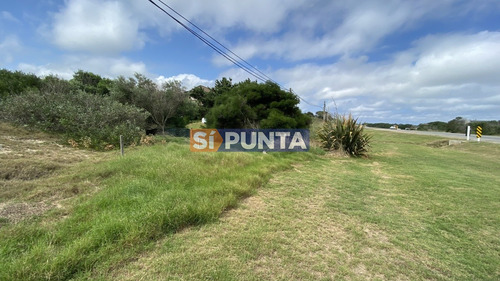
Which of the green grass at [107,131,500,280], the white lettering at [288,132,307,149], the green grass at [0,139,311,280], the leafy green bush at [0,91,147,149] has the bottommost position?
the green grass at [107,131,500,280]

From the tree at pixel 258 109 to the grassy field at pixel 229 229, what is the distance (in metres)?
6.55

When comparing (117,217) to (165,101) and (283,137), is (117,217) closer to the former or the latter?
(283,137)

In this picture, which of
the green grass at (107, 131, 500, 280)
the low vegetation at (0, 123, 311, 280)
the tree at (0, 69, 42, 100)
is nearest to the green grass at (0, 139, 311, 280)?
the low vegetation at (0, 123, 311, 280)

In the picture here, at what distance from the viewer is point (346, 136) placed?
9.01 metres

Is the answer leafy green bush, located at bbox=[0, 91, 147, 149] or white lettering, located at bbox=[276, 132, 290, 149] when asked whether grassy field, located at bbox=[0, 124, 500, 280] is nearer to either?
leafy green bush, located at bbox=[0, 91, 147, 149]

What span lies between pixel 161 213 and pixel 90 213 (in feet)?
2.80

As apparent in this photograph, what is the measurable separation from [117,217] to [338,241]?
2525mm

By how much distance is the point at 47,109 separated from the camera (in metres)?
6.91

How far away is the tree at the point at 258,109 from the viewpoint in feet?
34.3

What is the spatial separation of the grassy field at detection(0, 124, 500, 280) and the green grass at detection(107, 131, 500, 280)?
0.04 feet

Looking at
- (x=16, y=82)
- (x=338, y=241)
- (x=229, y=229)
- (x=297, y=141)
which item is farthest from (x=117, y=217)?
(x=16, y=82)

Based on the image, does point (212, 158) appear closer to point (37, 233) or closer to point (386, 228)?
point (37, 233)

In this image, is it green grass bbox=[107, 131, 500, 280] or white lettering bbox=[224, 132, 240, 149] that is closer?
green grass bbox=[107, 131, 500, 280]

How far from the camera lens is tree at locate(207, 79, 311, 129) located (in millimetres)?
10453
